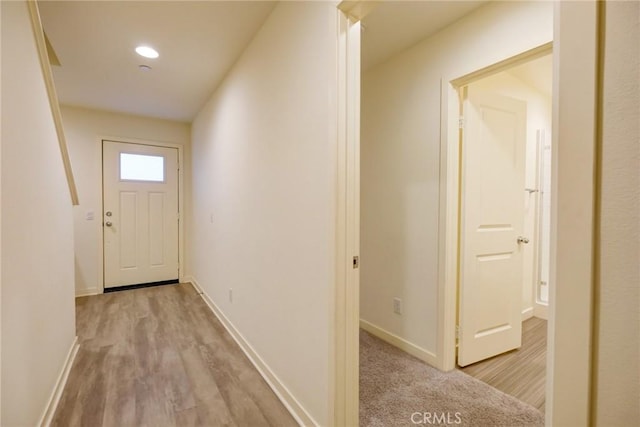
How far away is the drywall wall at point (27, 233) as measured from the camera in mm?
1132

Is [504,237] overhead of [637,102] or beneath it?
beneath

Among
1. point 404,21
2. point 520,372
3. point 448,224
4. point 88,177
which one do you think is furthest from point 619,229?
point 88,177

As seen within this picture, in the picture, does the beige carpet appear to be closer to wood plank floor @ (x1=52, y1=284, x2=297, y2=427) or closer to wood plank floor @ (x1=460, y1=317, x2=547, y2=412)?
wood plank floor @ (x1=460, y1=317, x2=547, y2=412)

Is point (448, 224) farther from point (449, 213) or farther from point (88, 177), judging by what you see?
point (88, 177)

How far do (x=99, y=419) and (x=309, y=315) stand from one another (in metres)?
1.30

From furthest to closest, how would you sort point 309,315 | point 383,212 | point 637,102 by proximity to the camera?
point 383,212 → point 309,315 → point 637,102

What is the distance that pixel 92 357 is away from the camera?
7.31ft

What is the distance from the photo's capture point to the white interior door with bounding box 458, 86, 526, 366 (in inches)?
81.1

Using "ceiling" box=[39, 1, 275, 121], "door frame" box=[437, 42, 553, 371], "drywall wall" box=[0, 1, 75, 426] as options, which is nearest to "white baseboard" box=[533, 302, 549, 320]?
"door frame" box=[437, 42, 553, 371]

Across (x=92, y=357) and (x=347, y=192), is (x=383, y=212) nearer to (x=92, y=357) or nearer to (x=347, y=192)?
(x=347, y=192)

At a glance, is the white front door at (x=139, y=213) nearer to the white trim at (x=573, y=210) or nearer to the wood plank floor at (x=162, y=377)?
the wood plank floor at (x=162, y=377)

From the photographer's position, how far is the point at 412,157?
7.51 ft

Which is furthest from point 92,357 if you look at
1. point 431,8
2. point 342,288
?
point 431,8

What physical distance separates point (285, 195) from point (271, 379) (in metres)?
1.23
